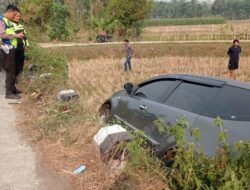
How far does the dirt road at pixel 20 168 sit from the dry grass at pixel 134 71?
190 inches

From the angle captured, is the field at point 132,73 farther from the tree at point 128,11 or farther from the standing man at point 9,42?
the tree at point 128,11

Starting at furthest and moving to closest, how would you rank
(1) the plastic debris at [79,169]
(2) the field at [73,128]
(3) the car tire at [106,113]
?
1. (3) the car tire at [106,113]
2. (1) the plastic debris at [79,169]
3. (2) the field at [73,128]

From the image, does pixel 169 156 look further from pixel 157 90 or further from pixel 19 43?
pixel 19 43

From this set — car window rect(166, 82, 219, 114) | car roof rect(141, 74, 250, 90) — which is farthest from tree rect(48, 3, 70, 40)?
car window rect(166, 82, 219, 114)

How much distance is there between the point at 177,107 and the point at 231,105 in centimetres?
80

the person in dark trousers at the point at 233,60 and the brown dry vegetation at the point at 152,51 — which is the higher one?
the person in dark trousers at the point at 233,60

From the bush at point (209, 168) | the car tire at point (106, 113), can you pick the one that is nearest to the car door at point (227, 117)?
the bush at point (209, 168)

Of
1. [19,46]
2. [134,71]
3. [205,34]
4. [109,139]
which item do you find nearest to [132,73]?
[134,71]

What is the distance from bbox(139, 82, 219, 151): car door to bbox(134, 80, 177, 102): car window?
133mm

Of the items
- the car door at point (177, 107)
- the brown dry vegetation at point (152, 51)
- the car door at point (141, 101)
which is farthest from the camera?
the brown dry vegetation at point (152, 51)

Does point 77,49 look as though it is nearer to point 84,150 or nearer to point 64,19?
point 64,19

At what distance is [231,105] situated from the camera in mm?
4160

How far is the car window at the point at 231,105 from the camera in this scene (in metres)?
3.99

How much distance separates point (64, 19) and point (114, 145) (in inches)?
1385
